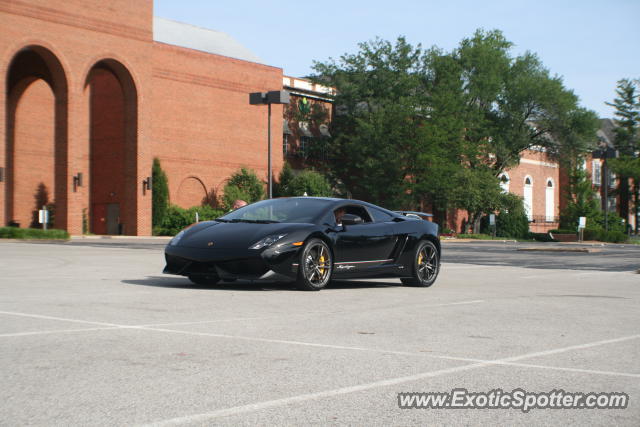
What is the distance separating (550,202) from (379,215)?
81366 mm

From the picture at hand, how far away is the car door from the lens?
11.5m

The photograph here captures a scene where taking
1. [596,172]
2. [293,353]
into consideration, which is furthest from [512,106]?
[293,353]

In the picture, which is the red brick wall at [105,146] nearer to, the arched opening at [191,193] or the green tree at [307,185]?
the arched opening at [191,193]

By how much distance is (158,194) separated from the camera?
47.5 m

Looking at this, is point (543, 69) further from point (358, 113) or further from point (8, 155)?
point (8, 155)

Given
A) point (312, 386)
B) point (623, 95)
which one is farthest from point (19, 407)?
point (623, 95)

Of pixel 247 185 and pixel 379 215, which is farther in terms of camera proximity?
pixel 247 185

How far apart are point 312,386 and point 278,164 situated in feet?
175

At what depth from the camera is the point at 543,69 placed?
68750mm

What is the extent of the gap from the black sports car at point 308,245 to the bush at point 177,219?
35996 millimetres

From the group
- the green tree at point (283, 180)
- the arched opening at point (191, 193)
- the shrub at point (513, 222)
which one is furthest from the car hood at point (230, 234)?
the shrub at point (513, 222)

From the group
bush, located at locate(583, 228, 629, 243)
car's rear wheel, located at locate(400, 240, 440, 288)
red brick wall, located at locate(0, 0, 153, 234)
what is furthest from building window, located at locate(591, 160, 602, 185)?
car's rear wheel, located at locate(400, 240, 440, 288)

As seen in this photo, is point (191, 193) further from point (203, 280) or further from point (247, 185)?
point (203, 280)

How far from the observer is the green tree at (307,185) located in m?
54.8
